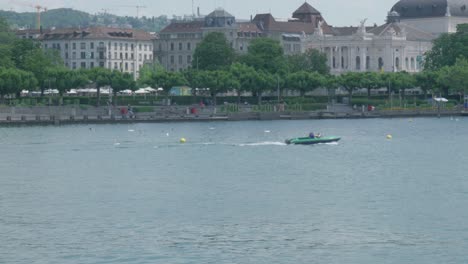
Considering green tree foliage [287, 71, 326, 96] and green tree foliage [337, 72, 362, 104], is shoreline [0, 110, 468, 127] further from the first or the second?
green tree foliage [287, 71, 326, 96]

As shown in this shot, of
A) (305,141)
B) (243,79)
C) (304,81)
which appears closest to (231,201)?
(305,141)

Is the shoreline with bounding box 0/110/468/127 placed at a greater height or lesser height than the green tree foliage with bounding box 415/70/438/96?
lesser

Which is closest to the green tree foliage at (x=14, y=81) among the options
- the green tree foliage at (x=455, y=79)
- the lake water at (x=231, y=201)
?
the lake water at (x=231, y=201)

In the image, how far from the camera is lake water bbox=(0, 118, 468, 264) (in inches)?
2404

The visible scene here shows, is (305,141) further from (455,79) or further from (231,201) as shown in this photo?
(455,79)

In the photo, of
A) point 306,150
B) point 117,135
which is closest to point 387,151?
point 306,150

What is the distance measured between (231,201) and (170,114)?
88.0 metres

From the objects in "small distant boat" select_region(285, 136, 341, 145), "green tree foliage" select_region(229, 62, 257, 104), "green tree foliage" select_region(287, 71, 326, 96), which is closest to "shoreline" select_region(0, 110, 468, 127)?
"green tree foliage" select_region(229, 62, 257, 104)

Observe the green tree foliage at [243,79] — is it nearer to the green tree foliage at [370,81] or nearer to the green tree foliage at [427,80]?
the green tree foliage at [370,81]

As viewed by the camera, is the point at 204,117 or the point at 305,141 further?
the point at 204,117

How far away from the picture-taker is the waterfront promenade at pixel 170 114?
152250 mm

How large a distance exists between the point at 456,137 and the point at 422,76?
65033 millimetres

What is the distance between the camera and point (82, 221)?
68688 millimetres

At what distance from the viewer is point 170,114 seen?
163625 mm
